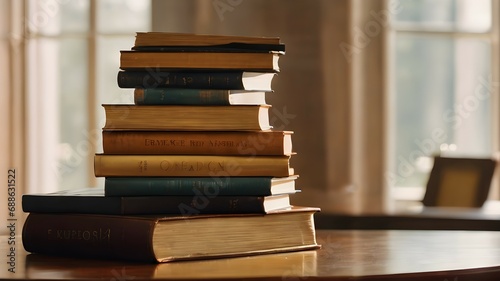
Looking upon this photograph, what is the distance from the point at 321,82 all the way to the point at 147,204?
4.69 metres

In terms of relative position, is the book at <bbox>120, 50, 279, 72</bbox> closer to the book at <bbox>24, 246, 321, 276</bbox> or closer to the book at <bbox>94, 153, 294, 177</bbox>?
the book at <bbox>94, 153, 294, 177</bbox>

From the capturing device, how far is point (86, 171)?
6859mm

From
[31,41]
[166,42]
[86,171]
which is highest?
[31,41]

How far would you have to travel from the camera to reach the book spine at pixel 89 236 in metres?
1.35

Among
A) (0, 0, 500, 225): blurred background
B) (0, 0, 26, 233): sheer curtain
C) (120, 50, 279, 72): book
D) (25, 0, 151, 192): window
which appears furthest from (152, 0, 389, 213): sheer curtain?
(120, 50, 279, 72): book

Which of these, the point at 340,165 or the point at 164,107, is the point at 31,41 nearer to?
the point at 340,165

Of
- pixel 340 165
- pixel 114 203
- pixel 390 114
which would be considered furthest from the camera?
pixel 390 114

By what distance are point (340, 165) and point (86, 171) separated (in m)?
1.87

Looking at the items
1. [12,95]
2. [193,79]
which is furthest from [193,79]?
[12,95]

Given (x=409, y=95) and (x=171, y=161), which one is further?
(x=409, y=95)

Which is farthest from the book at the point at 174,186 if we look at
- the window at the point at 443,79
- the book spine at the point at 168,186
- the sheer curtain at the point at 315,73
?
the window at the point at 443,79

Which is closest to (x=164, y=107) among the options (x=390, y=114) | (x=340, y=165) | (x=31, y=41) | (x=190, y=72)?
(x=190, y=72)

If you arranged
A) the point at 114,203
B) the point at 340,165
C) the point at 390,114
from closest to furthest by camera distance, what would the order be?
1. the point at 114,203
2. the point at 340,165
3. the point at 390,114

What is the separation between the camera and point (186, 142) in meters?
1.45
